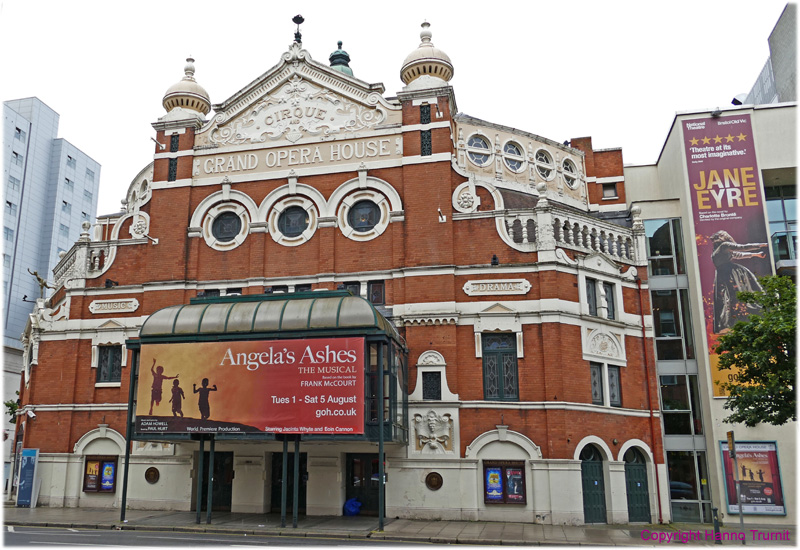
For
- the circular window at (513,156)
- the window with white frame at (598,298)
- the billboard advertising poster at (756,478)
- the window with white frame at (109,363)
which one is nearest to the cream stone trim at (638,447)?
the billboard advertising poster at (756,478)

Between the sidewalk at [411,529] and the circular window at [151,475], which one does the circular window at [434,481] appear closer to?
the sidewalk at [411,529]

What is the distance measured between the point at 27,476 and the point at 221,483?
25.6ft

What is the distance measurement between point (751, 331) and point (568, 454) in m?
7.30

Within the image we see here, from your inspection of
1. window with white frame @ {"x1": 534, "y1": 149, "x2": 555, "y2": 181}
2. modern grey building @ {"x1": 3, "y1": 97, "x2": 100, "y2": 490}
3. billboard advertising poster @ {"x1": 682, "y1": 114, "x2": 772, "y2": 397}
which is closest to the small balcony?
billboard advertising poster @ {"x1": 682, "y1": 114, "x2": 772, "y2": 397}

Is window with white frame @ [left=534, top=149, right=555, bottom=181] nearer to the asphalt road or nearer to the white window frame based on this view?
the white window frame

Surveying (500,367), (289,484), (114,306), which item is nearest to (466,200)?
(500,367)

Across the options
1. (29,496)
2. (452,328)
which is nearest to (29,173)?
(29,496)

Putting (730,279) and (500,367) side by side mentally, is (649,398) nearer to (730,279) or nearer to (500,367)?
(730,279)

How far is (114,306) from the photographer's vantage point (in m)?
28.3

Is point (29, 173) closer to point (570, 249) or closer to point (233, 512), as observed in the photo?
point (233, 512)

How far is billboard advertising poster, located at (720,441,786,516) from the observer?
23906 mm

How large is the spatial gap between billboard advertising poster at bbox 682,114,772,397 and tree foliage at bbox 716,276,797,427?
643 cm

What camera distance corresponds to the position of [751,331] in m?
19.0

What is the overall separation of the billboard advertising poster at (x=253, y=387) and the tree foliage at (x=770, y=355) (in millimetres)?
11074
